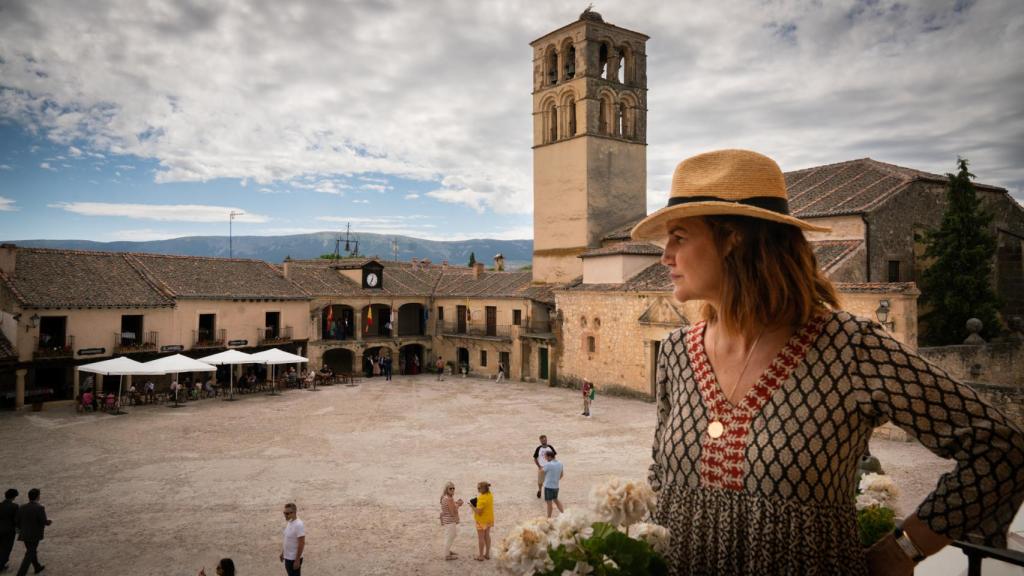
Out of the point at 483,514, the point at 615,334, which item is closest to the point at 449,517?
the point at 483,514

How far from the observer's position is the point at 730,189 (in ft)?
6.43

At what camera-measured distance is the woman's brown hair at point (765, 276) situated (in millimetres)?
1863

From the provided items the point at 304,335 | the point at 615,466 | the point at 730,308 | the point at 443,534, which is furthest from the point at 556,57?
the point at 730,308

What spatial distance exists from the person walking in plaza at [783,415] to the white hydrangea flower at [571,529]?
294 mm

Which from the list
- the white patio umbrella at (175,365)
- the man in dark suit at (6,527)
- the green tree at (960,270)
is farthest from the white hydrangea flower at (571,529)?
the green tree at (960,270)

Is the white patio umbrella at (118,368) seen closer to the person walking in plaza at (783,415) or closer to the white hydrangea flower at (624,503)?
the white hydrangea flower at (624,503)

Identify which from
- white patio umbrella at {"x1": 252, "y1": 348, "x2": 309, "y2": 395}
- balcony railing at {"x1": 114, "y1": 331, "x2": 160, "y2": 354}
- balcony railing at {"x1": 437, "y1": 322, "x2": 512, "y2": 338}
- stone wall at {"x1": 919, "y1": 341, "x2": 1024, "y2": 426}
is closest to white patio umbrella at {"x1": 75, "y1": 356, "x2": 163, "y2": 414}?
balcony railing at {"x1": 114, "y1": 331, "x2": 160, "y2": 354}

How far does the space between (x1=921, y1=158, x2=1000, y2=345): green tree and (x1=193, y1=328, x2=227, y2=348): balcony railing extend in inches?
1044

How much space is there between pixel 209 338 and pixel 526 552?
2755 centimetres

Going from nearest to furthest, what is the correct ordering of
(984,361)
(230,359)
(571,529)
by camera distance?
(571,529) → (984,361) → (230,359)

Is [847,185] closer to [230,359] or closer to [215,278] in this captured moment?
[230,359]

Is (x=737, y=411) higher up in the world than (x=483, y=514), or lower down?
higher up

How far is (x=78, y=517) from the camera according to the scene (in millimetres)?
10891

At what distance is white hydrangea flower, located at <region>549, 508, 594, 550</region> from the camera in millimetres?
1949
